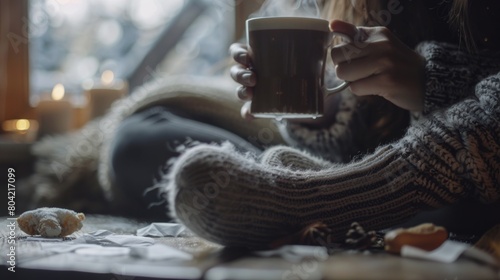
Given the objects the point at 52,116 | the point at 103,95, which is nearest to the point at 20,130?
the point at 52,116

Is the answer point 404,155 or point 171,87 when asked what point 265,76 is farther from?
point 171,87

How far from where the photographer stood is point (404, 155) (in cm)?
64

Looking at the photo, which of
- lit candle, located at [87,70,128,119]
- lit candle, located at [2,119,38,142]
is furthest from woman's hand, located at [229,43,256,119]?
lit candle, located at [2,119,38,142]

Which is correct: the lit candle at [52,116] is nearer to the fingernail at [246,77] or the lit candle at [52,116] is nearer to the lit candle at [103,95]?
the lit candle at [103,95]

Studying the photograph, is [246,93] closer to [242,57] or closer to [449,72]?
[242,57]

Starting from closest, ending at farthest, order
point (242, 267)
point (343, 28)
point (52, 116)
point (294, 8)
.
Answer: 1. point (242, 267)
2. point (343, 28)
3. point (294, 8)
4. point (52, 116)

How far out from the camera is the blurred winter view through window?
179 centimetres

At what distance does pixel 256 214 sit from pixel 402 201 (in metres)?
0.15

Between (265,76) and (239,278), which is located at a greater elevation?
(265,76)

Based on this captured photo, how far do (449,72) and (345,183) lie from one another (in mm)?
258

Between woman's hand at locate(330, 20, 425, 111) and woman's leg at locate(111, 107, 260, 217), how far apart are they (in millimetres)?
255

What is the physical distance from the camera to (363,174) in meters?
0.64

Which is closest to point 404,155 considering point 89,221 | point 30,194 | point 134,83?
point 89,221

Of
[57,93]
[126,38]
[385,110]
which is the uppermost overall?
[126,38]
